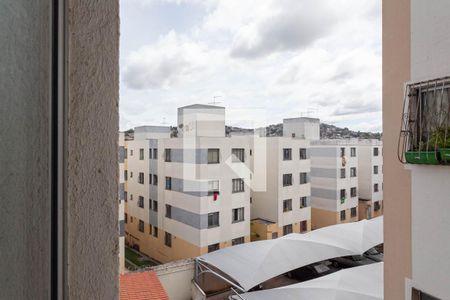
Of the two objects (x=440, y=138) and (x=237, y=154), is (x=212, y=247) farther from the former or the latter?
(x=440, y=138)

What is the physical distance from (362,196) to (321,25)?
14.1 m

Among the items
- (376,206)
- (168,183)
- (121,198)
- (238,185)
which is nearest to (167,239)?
(168,183)

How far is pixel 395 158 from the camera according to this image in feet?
7.65

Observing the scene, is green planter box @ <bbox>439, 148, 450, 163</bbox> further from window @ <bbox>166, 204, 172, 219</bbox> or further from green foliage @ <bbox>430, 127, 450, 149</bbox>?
window @ <bbox>166, 204, 172, 219</bbox>

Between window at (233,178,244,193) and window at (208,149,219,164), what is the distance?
104 centimetres

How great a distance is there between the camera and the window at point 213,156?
9727mm

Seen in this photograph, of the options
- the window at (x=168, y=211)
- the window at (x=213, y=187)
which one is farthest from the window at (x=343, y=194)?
the window at (x=168, y=211)

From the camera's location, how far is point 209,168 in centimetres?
974

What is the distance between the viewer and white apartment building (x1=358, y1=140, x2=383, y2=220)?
15.9m

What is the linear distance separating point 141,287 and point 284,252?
3945 mm

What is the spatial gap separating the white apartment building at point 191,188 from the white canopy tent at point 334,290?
3.99 meters

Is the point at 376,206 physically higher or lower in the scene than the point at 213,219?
lower

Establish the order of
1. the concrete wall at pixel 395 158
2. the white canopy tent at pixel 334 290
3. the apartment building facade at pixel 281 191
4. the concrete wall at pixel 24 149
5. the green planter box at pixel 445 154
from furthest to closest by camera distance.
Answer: the apartment building facade at pixel 281 191
the white canopy tent at pixel 334 290
the concrete wall at pixel 395 158
the green planter box at pixel 445 154
the concrete wall at pixel 24 149

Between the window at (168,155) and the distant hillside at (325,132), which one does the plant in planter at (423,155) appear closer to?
the window at (168,155)
